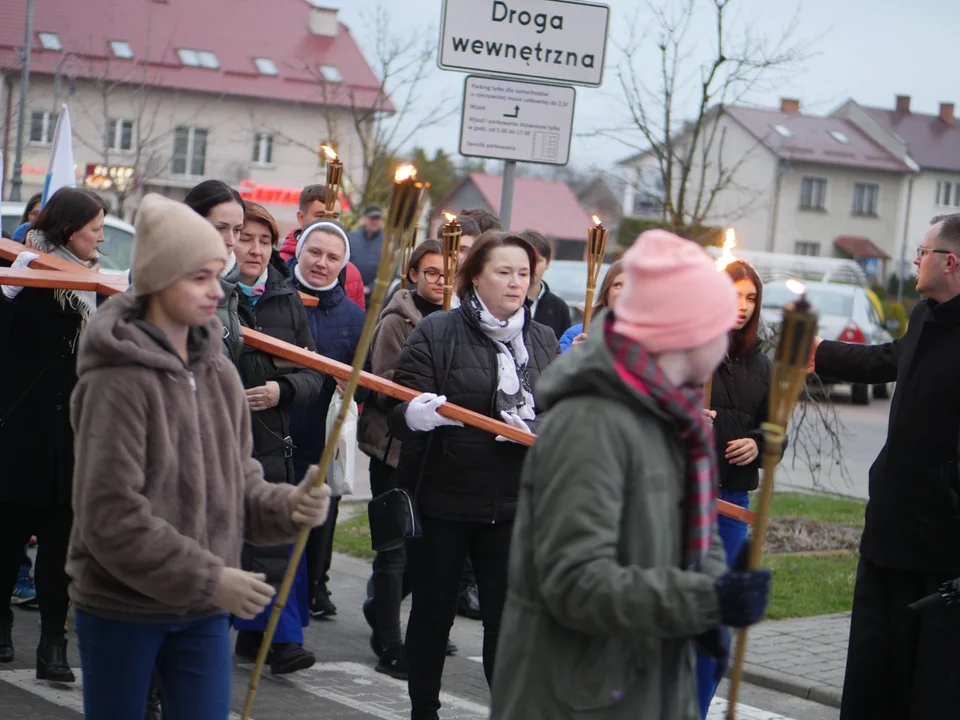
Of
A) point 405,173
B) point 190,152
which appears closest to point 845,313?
point 405,173

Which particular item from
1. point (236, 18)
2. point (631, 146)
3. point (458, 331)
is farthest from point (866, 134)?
point (458, 331)

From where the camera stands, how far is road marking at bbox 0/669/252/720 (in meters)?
5.74

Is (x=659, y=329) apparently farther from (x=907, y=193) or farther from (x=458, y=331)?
(x=907, y=193)

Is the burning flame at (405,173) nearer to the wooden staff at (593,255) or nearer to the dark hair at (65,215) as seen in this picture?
the dark hair at (65,215)

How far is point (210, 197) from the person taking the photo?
17.5 ft

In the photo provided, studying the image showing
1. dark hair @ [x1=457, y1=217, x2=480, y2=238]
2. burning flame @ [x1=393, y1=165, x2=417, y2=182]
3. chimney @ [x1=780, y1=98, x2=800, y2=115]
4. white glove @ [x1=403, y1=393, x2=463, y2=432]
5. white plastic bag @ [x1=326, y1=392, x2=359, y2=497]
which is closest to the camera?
burning flame @ [x1=393, y1=165, x2=417, y2=182]

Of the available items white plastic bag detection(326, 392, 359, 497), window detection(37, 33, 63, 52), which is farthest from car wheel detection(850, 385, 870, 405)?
window detection(37, 33, 63, 52)

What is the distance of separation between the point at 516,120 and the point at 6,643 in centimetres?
403

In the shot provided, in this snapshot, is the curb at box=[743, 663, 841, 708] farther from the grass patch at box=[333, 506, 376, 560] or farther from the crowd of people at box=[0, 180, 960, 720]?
the grass patch at box=[333, 506, 376, 560]

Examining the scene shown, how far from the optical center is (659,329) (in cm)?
280

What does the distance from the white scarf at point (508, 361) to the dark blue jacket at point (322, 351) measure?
4.09 feet

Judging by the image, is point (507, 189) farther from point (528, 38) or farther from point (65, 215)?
point (65, 215)

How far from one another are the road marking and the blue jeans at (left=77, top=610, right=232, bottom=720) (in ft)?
7.23

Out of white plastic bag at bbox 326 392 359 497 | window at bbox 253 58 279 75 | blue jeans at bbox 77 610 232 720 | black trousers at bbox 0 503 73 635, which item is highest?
window at bbox 253 58 279 75
